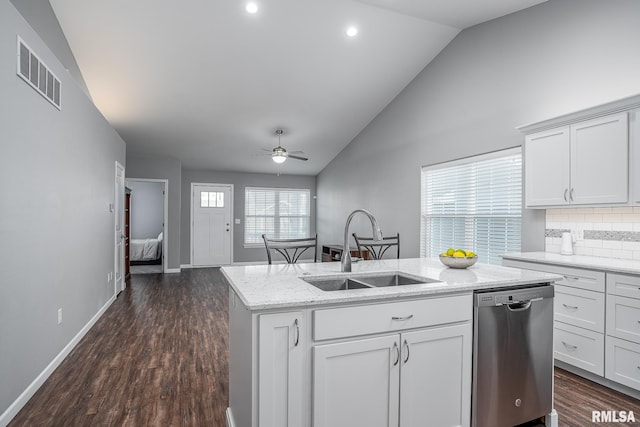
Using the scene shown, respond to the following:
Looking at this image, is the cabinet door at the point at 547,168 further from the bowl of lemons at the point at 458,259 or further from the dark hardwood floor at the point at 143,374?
the dark hardwood floor at the point at 143,374

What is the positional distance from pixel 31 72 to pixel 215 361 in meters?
2.59

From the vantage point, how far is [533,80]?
350cm

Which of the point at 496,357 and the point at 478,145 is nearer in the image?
the point at 496,357

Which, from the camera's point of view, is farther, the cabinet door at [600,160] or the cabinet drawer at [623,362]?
the cabinet door at [600,160]

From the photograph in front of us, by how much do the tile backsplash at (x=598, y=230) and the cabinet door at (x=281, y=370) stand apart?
2966mm

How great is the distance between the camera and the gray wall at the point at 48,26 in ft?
9.70

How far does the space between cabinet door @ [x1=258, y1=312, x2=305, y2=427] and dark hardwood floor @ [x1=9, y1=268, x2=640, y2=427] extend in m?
0.91

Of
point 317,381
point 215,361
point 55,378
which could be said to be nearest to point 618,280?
point 317,381

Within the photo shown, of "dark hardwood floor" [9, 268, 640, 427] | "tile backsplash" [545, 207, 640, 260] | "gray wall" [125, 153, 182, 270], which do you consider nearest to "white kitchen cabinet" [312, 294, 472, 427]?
"dark hardwood floor" [9, 268, 640, 427]

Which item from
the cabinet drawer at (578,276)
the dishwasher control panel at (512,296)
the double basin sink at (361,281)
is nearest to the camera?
the dishwasher control panel at (512,296)

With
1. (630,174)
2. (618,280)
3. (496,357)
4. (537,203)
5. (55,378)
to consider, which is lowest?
(55,378)

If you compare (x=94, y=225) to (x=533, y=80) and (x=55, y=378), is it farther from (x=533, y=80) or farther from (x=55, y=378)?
(x=533, y=80)

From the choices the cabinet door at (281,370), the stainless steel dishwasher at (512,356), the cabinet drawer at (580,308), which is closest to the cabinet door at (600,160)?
the cabinet drawer at (580,308)

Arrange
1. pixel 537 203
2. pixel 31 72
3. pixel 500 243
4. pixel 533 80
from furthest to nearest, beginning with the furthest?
pixel 500 243, pixel 533 80, pixel 537 203, pixel 31 72
